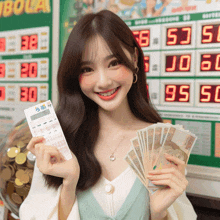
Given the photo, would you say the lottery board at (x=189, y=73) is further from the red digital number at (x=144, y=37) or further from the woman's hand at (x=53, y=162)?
the woman's hand at (x=53, y=162)

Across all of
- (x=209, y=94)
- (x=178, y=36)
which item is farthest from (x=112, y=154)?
(x=178, y=36)

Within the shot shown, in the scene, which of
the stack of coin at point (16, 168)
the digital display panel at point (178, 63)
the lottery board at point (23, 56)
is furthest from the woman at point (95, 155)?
the lottery board at point (23, 56)

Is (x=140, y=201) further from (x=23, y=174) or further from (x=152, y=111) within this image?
(x=23, y=174)

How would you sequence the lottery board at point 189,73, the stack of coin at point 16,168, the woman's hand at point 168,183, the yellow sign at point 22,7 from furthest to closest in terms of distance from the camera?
the yellow sign at point 22,7 → the lottery board at point 189,73 → the stack of coin at point 16,168 → the woman's hand at point 168,183

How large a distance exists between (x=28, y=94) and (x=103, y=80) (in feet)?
5.09

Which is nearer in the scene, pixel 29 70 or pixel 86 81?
pixel 86 81

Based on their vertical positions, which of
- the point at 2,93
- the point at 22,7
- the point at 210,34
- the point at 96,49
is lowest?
the point at 2,93

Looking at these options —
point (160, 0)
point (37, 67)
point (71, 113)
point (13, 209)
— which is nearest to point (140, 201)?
point (71, 113)

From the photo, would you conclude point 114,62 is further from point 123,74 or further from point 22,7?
point 22,7

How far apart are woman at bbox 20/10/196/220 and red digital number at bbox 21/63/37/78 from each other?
4.09ft

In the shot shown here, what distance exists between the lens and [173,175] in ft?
3.01

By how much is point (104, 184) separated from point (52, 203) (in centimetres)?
23

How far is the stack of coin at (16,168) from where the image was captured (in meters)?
1.54

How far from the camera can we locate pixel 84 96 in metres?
1.25
